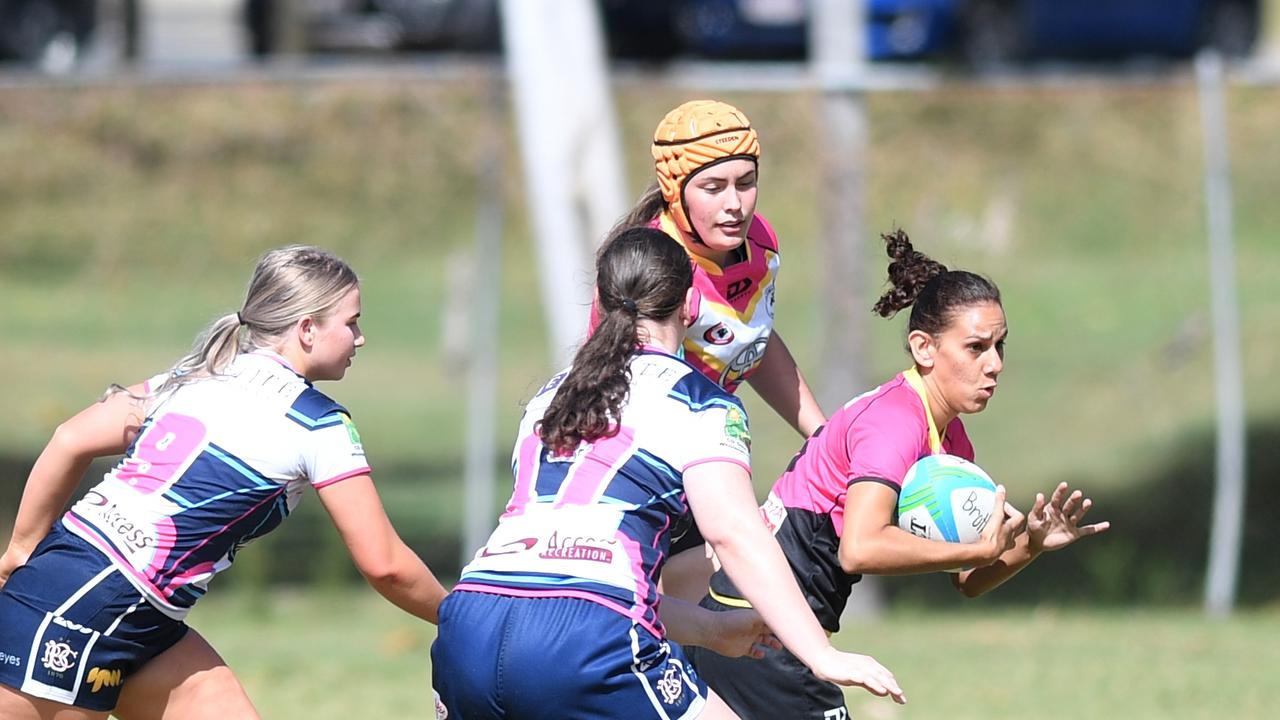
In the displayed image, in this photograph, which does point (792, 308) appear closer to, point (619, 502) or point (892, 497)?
point (892, 497)

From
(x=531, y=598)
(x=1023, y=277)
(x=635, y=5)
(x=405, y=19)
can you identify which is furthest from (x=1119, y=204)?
(x=531, y=598)

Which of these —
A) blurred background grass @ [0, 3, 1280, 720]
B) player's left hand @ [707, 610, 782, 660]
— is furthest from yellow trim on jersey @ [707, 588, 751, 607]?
blurred background grass @ [0, 3, 1280, 720]

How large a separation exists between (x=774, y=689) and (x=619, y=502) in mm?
972

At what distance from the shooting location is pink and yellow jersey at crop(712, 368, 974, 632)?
13.3ft

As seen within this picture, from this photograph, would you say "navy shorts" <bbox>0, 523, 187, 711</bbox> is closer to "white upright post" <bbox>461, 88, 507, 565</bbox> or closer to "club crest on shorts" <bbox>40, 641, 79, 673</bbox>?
"club crest on shorts" <bbox>40, 641, 79, 673</bbox>

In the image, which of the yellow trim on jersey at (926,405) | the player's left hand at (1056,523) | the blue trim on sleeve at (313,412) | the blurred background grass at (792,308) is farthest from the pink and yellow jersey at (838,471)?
the blurred background grass at (792,308)

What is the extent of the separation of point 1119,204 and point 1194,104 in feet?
12.9

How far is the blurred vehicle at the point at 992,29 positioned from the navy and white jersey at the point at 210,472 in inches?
556

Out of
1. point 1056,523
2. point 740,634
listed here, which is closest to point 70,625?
point 740,634

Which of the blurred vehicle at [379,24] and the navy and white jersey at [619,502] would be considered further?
the blurred vehicle at [379,24]

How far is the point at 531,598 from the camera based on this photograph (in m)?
3.62

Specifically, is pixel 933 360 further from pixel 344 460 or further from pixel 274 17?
pixel 274 17

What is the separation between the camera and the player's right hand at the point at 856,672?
347 cm

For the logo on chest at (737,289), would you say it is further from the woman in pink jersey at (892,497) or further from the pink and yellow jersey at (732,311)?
the woman in pink jersey at (892,497)
